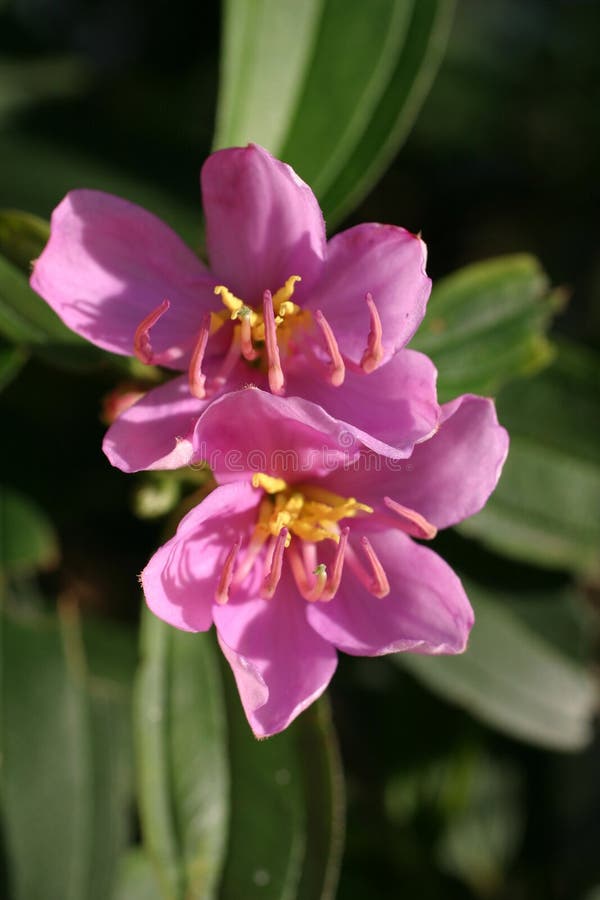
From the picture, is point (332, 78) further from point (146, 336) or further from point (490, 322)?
point (146, 336)

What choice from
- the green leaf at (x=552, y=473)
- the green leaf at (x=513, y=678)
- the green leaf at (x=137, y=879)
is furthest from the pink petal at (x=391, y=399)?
the green leaf at (x=137, y=879)

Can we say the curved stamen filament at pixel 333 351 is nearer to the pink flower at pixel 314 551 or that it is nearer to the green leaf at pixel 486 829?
the pink flower at pixel 314 551

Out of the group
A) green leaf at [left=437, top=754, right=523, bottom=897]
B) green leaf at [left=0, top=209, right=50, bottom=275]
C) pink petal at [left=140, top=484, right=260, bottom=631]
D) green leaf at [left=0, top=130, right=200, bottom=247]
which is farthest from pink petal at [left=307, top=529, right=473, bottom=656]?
green leaf at [left=437, top=754, right=523, bottom=897]

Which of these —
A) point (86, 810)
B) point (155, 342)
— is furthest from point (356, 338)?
point (86, 810)

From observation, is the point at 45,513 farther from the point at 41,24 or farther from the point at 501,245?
the point at 501,245

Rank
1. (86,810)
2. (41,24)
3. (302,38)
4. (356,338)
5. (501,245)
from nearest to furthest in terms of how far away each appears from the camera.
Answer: (356,338)
(302,38)
(86,810)
(41,24)
(501,245)

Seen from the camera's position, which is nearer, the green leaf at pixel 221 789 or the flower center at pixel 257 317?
the flower center at pixel 257 317
